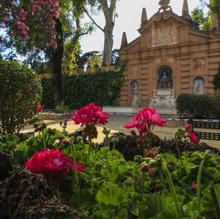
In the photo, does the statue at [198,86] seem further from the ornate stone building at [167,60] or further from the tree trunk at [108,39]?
the tree trunk at [108,39]

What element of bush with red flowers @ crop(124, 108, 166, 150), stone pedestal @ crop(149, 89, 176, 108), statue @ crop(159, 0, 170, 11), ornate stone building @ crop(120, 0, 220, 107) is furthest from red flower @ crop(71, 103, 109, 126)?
statue @ crop(159, 0, 170, 11)

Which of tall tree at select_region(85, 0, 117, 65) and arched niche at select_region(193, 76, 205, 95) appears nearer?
arched niche at select_region(193, 76, 205, 95)

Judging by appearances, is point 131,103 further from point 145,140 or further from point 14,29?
point 145,140

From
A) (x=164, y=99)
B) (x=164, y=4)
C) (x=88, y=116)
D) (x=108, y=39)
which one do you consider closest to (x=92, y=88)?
(x=108, y=39)

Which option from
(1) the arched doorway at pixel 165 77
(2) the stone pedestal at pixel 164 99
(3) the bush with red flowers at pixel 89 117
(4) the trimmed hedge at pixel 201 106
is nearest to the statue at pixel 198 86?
(2) the stone pedestal at pixel 164 99

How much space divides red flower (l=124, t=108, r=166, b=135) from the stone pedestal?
86.5 ft

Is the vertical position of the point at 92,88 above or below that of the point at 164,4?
below

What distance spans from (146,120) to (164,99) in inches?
1066

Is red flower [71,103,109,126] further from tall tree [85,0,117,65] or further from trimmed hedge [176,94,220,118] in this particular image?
tall tree [85,0,117,65]

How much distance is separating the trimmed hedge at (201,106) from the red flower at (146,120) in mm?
17275

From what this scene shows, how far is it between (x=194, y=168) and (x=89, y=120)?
1124 millimetres

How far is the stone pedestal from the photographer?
29.3m

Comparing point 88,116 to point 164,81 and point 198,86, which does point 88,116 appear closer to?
point 198,86

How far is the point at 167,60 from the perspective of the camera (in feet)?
98.3
